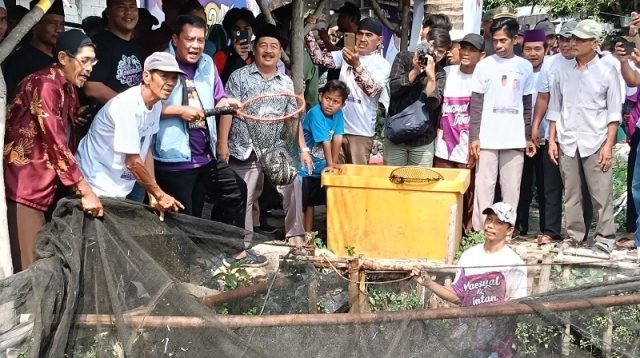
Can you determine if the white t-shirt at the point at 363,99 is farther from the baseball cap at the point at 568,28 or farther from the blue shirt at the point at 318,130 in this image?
the baseball cap at the point at 568,28

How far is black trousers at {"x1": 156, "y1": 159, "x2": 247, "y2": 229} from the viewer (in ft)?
16.9

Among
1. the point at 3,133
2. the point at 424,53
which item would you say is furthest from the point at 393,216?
the point at 3,133

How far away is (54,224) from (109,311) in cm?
60

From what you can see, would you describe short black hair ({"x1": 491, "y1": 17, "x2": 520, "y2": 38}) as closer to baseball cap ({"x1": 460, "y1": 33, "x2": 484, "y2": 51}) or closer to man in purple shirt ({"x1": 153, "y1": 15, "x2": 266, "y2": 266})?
baseball cap ({"x1": 460, "y1": 33, "x2": 484, "y2": 51})

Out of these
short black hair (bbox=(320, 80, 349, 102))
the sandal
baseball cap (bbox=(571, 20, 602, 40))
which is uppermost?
baseball cap (bbox=(571, 20, 602, 40))

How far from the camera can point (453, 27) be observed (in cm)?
894

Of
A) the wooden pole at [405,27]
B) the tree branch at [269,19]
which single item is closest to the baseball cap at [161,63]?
the tree branch at [269,19]

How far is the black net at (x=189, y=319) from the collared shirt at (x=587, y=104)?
2575 millimetres

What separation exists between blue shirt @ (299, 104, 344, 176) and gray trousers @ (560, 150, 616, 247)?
1.82 meters

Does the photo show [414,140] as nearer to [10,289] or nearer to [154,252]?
[154,252]

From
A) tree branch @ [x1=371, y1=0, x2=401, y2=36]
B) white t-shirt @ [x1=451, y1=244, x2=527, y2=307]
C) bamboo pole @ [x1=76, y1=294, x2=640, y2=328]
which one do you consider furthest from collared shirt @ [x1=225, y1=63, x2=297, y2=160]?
tree branch @ [x1=371, y1=0, x2=401, y2=36]

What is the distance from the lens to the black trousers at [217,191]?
16.9 feet

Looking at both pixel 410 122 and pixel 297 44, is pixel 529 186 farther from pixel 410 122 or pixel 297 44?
pixel 297 44

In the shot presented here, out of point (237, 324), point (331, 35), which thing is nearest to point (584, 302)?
point (237, 324)
